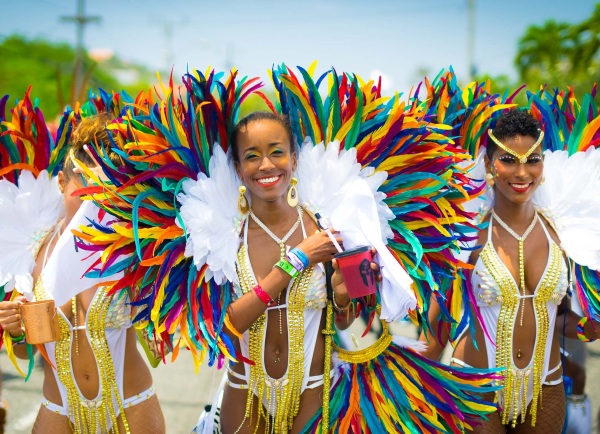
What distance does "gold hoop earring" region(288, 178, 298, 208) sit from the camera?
2.61 metres

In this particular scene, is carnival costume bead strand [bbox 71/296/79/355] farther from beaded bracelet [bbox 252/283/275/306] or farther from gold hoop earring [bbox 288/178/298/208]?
gold hoop earring [bbox 288/178/298/208]

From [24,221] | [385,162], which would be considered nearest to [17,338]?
[24,221]

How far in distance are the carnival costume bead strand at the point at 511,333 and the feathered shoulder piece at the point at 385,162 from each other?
0.36 metres

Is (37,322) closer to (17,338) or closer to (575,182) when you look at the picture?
(17,338)

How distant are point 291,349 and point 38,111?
5.54 feet

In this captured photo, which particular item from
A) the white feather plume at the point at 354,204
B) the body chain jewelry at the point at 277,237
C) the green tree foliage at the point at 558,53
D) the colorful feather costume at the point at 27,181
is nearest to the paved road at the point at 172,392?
the colorful feather costume at the point at 27,181

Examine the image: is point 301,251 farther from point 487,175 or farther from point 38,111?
point 38,111

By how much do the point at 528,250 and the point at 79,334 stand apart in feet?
6.81

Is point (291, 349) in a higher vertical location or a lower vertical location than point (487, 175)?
lower

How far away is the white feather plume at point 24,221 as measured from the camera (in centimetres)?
286

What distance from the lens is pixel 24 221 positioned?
299cm

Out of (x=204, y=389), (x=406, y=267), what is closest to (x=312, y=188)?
(x=406, y=267)

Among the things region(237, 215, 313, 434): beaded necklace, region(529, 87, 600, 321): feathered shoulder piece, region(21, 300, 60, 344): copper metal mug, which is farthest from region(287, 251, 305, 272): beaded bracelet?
region(529, 87, 600, 321): feathered shoulder piece

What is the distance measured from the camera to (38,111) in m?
3.11
